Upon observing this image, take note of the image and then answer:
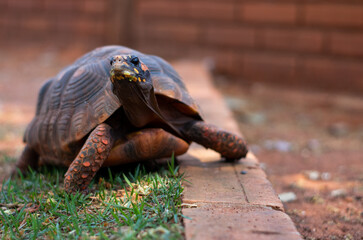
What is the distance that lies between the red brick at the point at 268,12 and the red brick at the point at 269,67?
63 centimetres

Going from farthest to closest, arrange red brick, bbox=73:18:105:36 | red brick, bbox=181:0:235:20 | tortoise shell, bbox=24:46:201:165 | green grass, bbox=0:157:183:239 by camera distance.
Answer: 1. red brick, bbox=73:18:105:36
2. red brick, bbox=181:0:235:20
3. tortoise shell, bbox=24:46:201:165
4. green grass, bbox=0:157:183:239

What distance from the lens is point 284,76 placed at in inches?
313

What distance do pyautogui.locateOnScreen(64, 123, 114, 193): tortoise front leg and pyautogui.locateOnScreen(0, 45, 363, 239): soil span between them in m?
1.26

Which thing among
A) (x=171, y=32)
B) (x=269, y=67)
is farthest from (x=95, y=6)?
(x=269, y=67)

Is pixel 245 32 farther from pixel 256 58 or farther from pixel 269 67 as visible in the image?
pixel 269 67

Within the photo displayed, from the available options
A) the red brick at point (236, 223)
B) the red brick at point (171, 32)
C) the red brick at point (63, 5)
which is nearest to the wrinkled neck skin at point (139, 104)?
the red brick at point (236, 223)

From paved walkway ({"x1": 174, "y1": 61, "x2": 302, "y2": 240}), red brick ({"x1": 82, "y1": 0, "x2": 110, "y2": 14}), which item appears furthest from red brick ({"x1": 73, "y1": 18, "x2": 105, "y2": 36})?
paved walkway ({"x1": 174, "y1": 61, "x2": 302, "y2": 240})

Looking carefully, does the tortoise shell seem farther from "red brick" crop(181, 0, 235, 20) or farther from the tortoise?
"red brick" crop(181, 0, 235, 20)

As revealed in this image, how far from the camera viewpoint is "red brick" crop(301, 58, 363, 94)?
293 inches

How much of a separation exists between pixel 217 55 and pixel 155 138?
6.04 meters

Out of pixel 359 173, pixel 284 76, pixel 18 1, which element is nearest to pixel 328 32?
pixel 284 76

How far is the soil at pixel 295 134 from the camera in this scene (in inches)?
124

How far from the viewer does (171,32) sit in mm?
8805

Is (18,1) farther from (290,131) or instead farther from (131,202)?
(131,202)
